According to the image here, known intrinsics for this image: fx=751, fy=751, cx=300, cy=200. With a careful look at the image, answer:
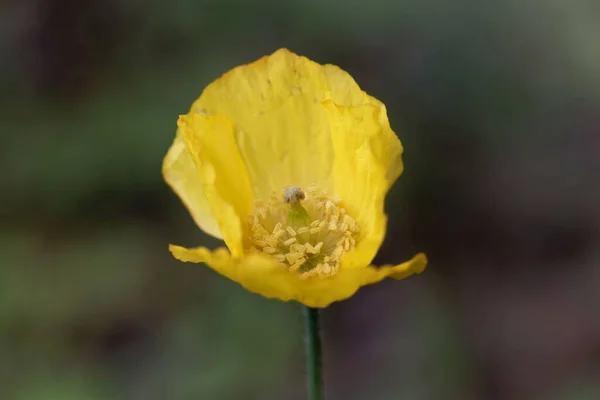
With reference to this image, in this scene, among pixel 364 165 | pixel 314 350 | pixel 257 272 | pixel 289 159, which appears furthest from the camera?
pixel 289 159

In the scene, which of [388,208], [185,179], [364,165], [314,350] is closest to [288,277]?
[314,350]

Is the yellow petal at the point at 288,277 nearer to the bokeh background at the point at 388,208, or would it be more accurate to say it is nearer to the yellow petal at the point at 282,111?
the yellow petal at the point at 282,111

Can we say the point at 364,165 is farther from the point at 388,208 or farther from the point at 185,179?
the point at 388,208

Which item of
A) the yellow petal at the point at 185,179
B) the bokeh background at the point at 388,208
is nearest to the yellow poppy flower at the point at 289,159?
the yellow petal at the point at 185,179

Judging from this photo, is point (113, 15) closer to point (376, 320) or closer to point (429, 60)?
point (429, 60)

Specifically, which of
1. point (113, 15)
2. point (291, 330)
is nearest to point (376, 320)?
point (291, 330)
